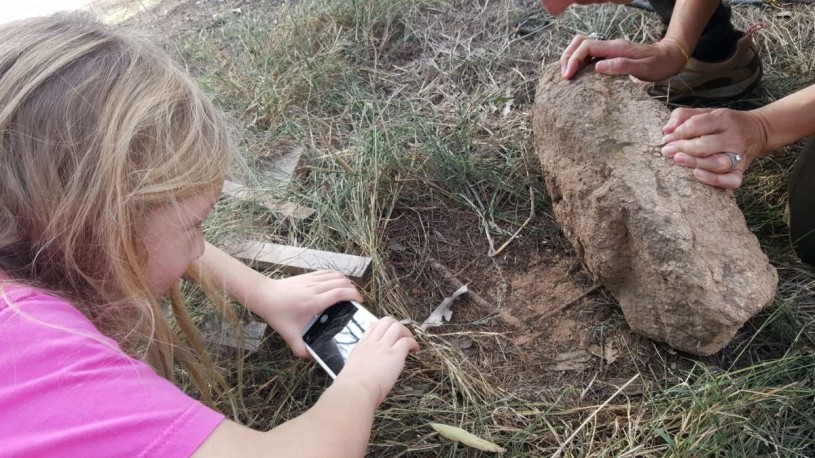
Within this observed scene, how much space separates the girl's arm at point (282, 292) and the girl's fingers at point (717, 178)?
930 mm

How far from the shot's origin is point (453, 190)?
2.30m

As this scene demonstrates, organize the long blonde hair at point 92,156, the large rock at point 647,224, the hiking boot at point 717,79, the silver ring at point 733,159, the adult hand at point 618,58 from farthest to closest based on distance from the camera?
the hiking boot at point 717,79 → the adult hand at point 618,58 → the silver ring at point 733,159 → the large rock at point 647,224 → the long blonde hair at point 92,156

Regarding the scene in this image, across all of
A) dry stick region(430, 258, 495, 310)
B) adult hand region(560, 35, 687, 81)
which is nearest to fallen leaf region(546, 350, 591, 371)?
dry stick region(430, 258, 495, 310)

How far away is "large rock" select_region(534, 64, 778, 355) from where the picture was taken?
1.52 m

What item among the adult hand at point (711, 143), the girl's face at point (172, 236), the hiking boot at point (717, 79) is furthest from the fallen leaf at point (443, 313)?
the hiking boot at point (717, 79)

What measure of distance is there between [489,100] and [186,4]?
104 inches

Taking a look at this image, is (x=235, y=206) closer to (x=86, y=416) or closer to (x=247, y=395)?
(x=247, y=395)

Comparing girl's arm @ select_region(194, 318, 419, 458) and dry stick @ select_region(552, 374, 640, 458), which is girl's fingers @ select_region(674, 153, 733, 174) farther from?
girl's arm @ select_region(194, 318, 419, 458)

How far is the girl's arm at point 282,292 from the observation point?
5.48 feet

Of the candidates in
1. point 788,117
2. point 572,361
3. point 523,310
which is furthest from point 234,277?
point 788,117

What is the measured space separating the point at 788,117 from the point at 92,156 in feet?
5.53

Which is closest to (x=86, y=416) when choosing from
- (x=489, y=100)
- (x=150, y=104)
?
(x=150, y=104)

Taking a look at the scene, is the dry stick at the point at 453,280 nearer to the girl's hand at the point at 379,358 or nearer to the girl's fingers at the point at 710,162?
the girl's hand at the point at 379,358

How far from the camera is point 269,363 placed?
1.81 metres
